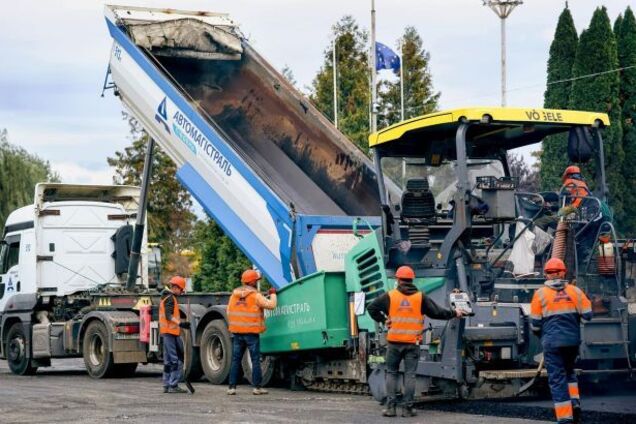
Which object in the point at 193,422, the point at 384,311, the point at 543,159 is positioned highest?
the point at 543,159

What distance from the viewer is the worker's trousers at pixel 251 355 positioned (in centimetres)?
1409

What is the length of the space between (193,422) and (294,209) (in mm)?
3814

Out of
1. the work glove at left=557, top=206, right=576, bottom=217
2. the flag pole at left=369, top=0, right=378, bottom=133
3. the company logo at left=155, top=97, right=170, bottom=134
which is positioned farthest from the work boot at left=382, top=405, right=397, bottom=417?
the flag pole at left=369, top=0, right=378, bottom=133

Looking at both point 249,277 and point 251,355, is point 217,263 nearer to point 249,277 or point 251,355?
point 251,355

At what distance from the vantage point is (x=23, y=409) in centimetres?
1245

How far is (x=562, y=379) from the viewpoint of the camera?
10211mm

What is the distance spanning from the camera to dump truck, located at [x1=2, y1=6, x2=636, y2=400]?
1179cm

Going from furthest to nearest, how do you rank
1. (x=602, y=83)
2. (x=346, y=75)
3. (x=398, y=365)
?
(x=346, y=75), (x=602, y=83), (x=398, y=365)

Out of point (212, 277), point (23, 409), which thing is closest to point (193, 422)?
point (23, 409)

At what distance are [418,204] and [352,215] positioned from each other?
313cm

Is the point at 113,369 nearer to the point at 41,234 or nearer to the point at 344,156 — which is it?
the point at 41,234

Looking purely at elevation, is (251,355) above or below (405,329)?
below

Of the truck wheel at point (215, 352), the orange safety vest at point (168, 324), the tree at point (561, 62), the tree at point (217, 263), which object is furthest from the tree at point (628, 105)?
the orange safety vest at point (168, 324)

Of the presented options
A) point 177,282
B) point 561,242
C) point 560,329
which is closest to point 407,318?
point 561,242
